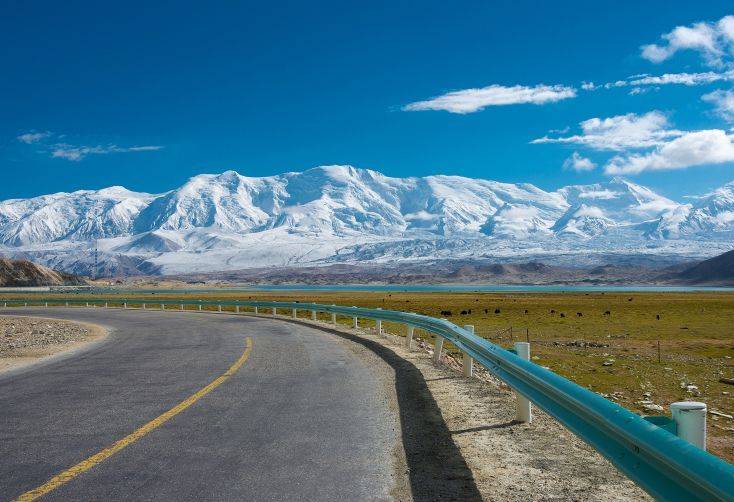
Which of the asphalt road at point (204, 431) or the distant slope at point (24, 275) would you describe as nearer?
the asphalt road at point (204, 431)

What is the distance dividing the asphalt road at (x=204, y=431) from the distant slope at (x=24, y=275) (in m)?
159

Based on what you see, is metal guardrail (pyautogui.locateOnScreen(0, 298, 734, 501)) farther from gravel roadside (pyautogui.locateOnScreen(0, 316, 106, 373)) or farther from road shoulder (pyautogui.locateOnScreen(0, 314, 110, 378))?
gravel roadside (pyautogui.locateOnScreen(0, 316, 106, 373))

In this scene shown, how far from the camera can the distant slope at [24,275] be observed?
504 feet

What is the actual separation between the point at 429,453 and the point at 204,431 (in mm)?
2638

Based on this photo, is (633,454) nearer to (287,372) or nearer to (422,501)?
(422,501)

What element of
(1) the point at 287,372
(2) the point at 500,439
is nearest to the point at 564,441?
(2) the point at 500,439

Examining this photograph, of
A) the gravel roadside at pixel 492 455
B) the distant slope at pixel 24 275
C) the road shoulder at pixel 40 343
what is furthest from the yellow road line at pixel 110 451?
the distant slope at pixel 24 275

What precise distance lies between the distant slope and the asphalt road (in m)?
159

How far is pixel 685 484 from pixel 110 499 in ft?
13.5

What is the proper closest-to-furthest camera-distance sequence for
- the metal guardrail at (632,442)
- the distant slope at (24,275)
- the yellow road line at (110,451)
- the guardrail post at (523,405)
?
the metal guardrail at (632,442) < the yellow road line at (110,451) < the guardrail post at (523,405) < the distant slope at (24,275)

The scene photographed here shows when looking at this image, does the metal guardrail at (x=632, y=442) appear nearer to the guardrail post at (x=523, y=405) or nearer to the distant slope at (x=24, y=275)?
the guardrail post at (x=523, y=405)

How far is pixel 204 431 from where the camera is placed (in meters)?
7.51

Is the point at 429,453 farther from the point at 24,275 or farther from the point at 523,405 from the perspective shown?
the point at 24,275

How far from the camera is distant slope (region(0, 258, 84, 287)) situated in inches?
6048
